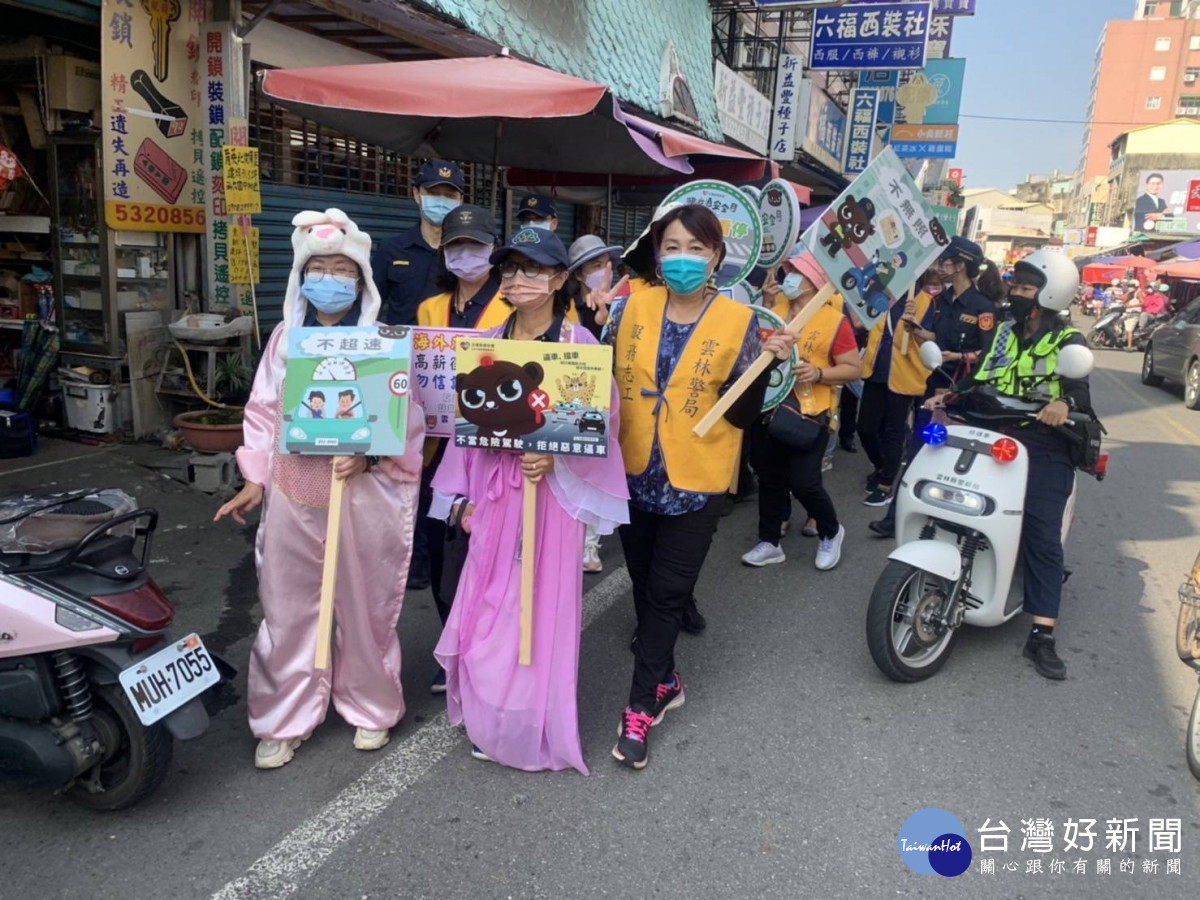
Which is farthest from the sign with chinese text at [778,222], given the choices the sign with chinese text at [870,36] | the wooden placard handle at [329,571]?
the sign with chinese text at [870,36]

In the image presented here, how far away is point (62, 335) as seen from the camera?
6.44 meters

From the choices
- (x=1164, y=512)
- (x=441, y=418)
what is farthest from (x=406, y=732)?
(x=1164, y=512)

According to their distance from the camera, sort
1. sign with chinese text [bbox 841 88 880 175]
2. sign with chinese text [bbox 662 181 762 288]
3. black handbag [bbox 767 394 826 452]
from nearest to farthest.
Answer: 1. sign with chinese text [bbox 662 181 762 288]
2. black handbag [bbox 767 394 826 452]
3. sign with chinese text [bbox 841 88 880 175]

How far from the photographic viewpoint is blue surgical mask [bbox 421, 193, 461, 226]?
4.49 metres

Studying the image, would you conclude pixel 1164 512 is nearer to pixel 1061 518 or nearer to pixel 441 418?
pixel 1061 518

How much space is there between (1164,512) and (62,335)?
8.31 m

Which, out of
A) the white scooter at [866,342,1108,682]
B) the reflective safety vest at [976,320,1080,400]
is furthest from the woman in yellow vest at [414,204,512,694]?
the reflective safety vest at [976,320,1080,400]

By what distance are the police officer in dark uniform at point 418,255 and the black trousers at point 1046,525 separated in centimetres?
295

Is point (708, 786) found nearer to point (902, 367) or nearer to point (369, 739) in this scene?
point (369, 739)

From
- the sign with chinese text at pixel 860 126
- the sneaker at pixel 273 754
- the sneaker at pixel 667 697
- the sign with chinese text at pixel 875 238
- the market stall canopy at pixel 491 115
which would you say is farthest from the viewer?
the sign with chinese text at pixel 860 126

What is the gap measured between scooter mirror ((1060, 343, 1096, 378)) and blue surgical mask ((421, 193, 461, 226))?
9.62ft

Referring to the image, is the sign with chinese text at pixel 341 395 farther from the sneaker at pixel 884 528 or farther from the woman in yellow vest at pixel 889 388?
the woman in yellow vest at pixel 889 388

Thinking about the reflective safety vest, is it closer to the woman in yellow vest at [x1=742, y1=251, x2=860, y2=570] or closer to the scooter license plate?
the woman in yellow vest at [x1=742, y1=251, x2=860, y2=570]

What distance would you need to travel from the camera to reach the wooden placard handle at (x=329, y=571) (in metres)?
2.68
